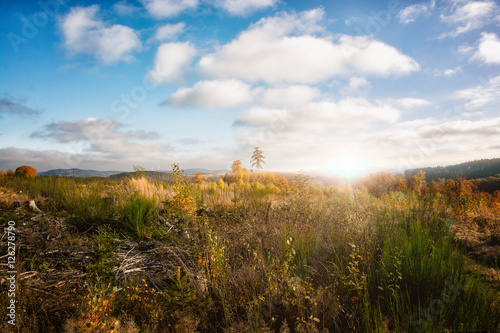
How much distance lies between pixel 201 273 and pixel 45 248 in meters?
2.46

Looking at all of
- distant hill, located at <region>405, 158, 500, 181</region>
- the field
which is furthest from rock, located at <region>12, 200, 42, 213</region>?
distant hill, located at <region>405, 158, 500, 181</region>

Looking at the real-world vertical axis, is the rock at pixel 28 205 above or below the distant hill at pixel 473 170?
above

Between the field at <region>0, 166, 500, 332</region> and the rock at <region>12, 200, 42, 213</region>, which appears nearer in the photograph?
the field at <region>0, 166, 500, 332</region>

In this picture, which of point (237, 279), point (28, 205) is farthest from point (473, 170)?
point (28, 205)

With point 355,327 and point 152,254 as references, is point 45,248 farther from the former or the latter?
point 355,327

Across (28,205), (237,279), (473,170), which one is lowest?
(473,170)

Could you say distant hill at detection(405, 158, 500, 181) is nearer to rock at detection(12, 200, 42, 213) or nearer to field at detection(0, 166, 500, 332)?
field at detection(0, 166, 500, 332)

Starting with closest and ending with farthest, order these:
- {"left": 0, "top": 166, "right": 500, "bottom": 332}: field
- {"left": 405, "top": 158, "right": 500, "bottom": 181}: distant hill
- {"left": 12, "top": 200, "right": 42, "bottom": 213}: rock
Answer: {"left": 0, "top": 166, "right": 500, "bottom": 332}: field, {"left": 12, "top": 200, "right": 42, "bottom": 213}: rock, {"left": 405, "top": 158, "right": 500, "bottom": 181}: distant hill

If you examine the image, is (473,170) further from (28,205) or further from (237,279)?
(28,205)

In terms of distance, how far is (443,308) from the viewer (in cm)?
237

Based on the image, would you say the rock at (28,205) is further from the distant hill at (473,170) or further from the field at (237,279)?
the distant hill at (473,170)

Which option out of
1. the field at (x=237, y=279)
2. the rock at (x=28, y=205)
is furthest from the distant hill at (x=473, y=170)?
the rock at (x=28, y=205)

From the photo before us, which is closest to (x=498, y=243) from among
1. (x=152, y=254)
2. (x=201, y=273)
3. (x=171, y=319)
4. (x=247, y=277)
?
(x=247, y=277)

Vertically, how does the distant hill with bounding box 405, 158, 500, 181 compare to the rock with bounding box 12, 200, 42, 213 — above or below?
below
